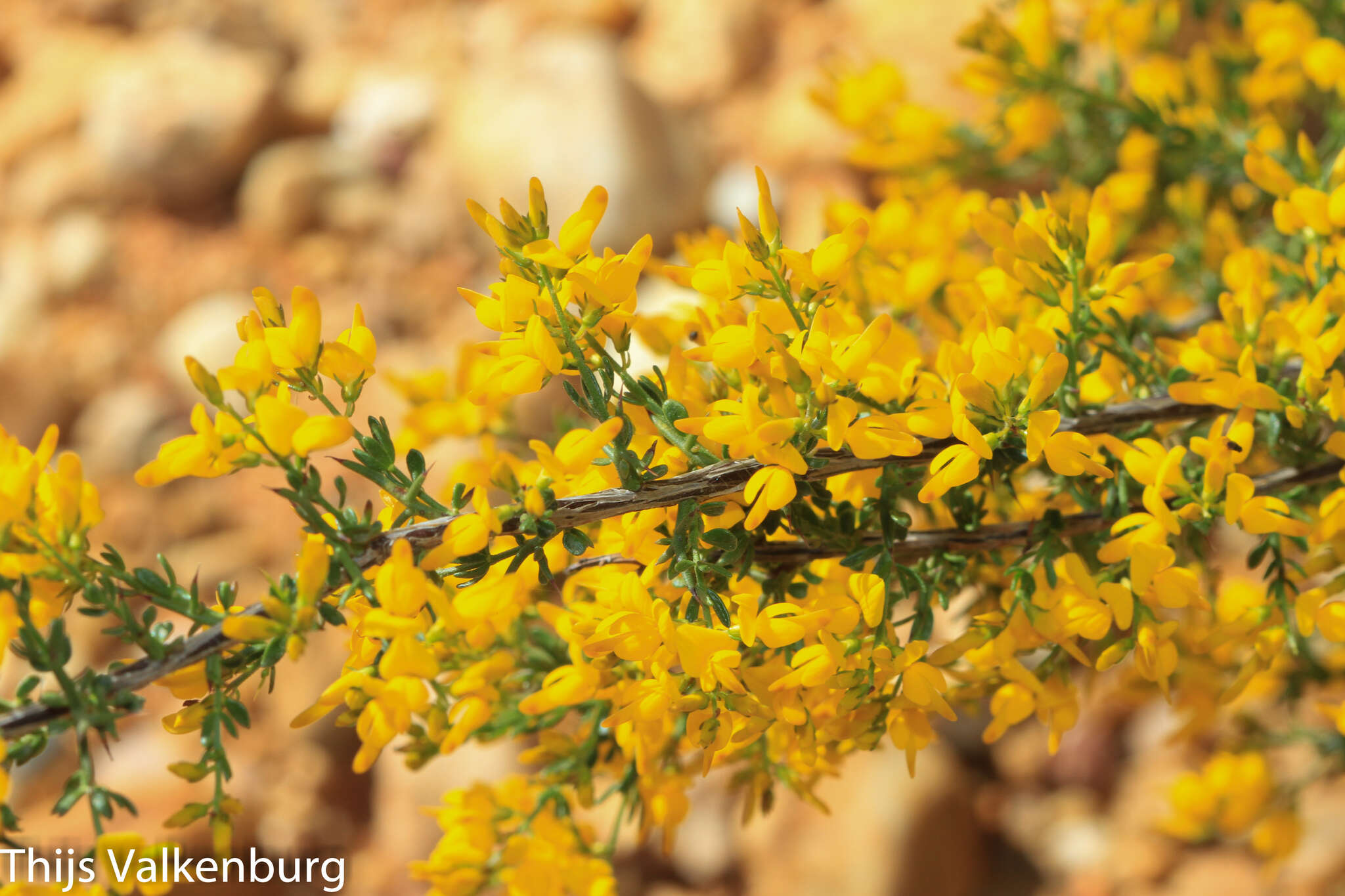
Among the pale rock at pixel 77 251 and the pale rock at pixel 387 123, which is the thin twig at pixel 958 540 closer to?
the pale rock at pixel 387 123

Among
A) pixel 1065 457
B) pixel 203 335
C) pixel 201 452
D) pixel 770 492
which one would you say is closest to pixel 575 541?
pixel 770 492

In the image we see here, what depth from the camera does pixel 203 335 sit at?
11.6 feet

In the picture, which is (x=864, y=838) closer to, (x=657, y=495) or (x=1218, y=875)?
(x=1218, y=875)

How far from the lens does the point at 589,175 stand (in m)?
3.37

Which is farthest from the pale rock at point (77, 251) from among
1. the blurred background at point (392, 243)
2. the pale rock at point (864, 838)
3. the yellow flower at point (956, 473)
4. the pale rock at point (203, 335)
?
the yellow flower at point (956, 473)

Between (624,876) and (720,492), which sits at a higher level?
(720,492)

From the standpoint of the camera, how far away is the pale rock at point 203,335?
11.4ft

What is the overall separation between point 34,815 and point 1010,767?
2920mm

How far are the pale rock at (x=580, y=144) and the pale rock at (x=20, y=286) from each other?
1.73m

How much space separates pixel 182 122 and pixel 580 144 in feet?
5.52

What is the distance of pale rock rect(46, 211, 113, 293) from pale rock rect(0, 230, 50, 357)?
5cm

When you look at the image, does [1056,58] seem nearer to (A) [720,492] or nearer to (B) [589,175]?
(A) [720,492]

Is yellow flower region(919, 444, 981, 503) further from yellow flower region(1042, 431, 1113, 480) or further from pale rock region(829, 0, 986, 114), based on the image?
pale rock region(829, 0, 986, 114)

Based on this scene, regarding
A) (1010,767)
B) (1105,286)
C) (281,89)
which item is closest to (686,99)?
(281,89)
